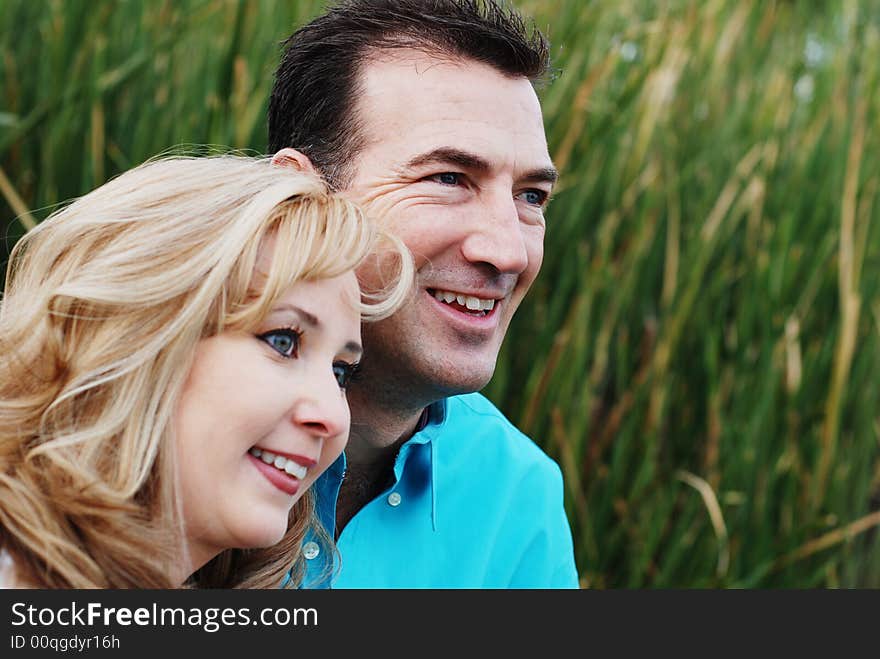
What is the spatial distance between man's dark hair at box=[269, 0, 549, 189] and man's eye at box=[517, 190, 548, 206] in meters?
0.22

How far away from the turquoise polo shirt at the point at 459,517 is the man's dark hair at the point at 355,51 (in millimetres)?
544

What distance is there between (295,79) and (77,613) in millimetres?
1084

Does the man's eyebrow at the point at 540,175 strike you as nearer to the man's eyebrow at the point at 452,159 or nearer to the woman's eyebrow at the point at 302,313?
the man's eyebrow at the point at 452,159

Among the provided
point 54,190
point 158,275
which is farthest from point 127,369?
point 54,190

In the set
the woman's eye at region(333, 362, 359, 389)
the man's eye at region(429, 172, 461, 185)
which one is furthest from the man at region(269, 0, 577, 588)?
the woman's eye at region(333, 362, 359, 389)

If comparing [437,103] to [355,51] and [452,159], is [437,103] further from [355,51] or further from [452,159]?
[355,51]

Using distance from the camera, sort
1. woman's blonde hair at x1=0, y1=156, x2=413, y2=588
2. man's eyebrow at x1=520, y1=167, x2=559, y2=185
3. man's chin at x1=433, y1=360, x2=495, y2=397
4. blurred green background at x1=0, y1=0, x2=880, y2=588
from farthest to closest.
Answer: blurred green background at x1=0, y1=0, x2=880, y2=588 → man's eyebrow at x1=520, y1=167, x2=559, y2=185 → man's chin at x1=433, y1=360, x2=495, y2=397 → woman's blonde hair at x1=0, y1=156, x2=413, y2=588

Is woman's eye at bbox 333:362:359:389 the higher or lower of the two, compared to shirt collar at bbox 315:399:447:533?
higher

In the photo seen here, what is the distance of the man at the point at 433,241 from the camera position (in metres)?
1.82

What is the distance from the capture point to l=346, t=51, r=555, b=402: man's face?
1.81 meters

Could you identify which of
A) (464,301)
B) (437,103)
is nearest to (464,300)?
(464,301)

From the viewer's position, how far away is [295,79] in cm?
204

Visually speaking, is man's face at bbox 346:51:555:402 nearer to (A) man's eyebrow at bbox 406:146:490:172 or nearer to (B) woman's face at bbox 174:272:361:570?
(A) man's eyebrow at bbox 406:146:490:172

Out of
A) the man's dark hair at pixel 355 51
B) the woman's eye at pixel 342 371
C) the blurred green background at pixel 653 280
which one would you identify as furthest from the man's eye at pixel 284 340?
the blurred green background at pixel 653 280
